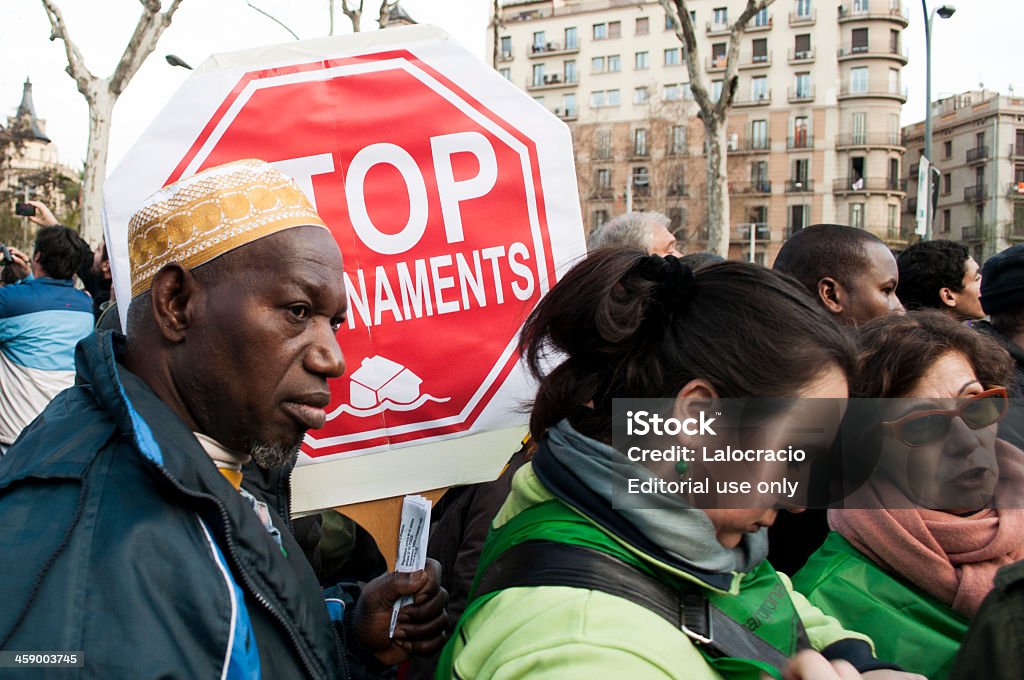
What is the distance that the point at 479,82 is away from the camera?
214 cm

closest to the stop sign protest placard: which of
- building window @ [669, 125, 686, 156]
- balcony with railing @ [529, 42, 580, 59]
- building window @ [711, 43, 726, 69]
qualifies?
building window @ [669, 125, 686, 156]

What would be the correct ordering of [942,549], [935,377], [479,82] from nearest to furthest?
[942,549], [935,377], [479,82]

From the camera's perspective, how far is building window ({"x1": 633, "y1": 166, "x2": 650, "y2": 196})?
5578 cm

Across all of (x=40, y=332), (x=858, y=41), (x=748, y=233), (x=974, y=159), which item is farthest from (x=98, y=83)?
(x=974, y=159)

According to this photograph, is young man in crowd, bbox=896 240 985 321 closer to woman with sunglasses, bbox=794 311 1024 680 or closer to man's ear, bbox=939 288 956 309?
man's ear, bbox=939 288 956 309

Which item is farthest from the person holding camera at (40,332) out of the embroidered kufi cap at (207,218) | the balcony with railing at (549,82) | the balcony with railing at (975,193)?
the balcony with railing at (975,193)

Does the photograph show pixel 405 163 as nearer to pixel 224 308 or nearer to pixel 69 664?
pixel 224 308

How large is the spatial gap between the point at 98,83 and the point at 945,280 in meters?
13.1

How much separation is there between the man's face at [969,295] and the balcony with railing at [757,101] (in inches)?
2338

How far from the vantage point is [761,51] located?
61594 millimetres

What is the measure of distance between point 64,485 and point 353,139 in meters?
1.22

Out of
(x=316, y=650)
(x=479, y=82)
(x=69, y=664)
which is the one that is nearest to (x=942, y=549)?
(x=316, y=650)

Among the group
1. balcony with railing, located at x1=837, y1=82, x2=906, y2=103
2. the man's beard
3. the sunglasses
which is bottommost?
the sunglasses

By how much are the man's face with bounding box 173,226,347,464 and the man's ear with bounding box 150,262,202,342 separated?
0.01m
